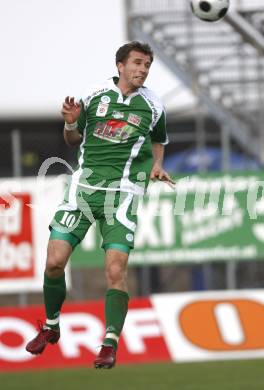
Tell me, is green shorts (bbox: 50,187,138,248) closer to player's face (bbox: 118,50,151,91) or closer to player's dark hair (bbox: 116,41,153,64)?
player's face (bbox: 118,50,151,91)

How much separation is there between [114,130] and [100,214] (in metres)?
0.60

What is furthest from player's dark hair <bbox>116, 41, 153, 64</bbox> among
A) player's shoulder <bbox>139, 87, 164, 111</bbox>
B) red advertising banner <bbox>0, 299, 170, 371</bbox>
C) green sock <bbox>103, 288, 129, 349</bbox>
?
red advertising banner <bbox>0, 299, 170, 371</bbox>

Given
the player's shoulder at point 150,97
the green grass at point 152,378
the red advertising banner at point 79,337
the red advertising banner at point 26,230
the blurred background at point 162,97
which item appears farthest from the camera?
the blurred background at point 162,97

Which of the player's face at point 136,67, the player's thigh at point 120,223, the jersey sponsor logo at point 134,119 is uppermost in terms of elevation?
the player's face at point 136,67

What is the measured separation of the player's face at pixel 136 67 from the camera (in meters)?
10.3

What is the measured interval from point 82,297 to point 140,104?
6.61m

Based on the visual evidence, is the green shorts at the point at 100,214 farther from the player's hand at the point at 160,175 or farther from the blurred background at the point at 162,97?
the blurred background at the point at 162,97

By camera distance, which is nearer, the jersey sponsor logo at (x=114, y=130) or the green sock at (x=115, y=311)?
the green sock at (x=115, y=311)

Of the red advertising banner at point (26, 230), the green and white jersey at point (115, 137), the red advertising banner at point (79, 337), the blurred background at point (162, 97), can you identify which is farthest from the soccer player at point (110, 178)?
the red advertising banner at point (26, 230)

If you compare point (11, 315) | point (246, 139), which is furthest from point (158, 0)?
point (11, 315)

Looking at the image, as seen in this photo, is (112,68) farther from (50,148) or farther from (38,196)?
(38,196)

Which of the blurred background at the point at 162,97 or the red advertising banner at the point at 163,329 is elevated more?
the blurred background at the point at 162,97

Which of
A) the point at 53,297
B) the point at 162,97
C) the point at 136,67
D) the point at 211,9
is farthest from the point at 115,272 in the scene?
the point at 162,97

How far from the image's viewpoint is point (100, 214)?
10656mm
